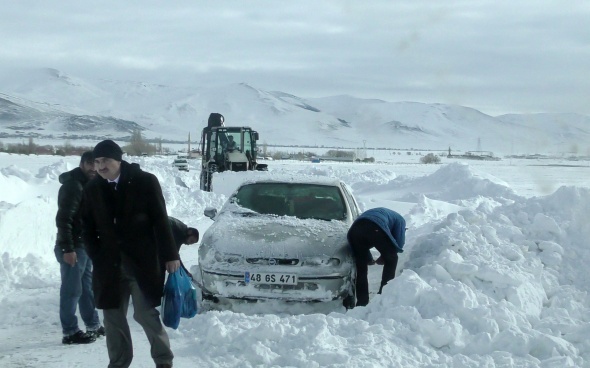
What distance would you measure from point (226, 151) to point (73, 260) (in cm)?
1502

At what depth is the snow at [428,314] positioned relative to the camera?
15.9 feet

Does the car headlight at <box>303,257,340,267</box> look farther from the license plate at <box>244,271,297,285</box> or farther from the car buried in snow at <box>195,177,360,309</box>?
the license plate at <box>244,271,297,285</box>

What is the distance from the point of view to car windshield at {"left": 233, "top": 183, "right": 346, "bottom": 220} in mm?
7449

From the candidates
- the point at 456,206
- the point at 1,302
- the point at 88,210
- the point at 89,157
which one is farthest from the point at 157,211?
the point at 456,206

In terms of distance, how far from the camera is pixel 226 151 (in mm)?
19797

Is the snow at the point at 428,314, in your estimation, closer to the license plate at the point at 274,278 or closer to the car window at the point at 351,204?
the license plate at the point at 274,278

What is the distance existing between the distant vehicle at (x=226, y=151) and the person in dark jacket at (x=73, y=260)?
45.1 feet

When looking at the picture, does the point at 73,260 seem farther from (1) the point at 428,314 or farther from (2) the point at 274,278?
(1) the point at 428,314

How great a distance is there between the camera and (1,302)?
6.55 m

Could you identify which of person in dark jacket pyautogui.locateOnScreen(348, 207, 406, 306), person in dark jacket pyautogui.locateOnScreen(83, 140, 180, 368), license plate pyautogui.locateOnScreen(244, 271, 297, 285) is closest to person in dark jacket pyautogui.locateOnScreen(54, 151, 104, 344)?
person in dark jacket pyautogui.locateOnScreen(83, 140, 180, 368)

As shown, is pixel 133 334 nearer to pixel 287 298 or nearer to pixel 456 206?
pixel 287 298

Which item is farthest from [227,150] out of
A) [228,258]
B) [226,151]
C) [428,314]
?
[428,314]

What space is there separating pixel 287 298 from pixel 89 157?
87.2 inches

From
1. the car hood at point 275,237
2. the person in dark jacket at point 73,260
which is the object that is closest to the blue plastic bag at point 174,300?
the person in dark jacket at point 73,260
